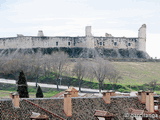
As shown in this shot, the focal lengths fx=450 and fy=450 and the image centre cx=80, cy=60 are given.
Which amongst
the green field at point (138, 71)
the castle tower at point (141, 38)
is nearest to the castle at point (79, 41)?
the castle tower at point (141, 38)

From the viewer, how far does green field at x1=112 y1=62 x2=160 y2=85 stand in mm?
105863

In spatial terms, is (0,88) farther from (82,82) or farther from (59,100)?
(59,100)

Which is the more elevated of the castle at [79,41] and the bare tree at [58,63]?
the castle at [79,41]

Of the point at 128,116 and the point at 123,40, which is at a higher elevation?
the point at 123,40

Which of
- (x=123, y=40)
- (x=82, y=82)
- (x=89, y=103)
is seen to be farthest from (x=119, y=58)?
(x=89, y=103)

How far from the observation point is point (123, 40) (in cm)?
14488

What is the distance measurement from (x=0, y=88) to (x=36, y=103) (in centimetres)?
5649

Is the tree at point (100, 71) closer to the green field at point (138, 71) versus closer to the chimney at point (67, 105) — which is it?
the green field at point (138, 71)

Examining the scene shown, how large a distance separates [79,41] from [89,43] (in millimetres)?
3481

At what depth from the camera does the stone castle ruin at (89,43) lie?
139375 mm

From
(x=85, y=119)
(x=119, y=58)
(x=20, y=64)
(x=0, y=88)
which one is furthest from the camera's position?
(x=119, y=58)

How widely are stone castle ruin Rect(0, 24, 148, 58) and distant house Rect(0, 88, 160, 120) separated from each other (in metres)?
96.2

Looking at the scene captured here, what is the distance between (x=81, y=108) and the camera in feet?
132

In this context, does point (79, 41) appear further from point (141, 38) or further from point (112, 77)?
point (112, 77)
